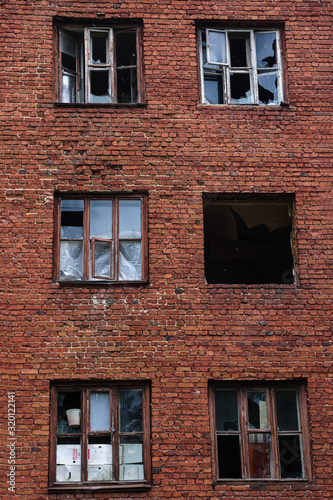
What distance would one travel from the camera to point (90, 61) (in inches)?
558

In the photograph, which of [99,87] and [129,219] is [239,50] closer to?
[99,87]

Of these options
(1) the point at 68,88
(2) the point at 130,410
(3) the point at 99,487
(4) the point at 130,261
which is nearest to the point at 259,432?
(2) the point at 130,410

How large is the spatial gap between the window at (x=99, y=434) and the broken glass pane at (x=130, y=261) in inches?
73.2

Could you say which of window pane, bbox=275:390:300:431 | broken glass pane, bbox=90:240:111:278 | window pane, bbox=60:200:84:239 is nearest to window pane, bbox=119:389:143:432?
broken glass pane, bbox=90:240:111:278

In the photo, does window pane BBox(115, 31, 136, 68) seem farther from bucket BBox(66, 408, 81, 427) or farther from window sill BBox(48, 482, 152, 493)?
window sill BBox(48, 482, 152, 493)

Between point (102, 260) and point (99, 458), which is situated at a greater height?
point (102, 260)

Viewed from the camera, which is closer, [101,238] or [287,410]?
Result: [287,410]

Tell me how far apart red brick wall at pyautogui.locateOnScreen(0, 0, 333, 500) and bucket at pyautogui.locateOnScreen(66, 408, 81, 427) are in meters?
0.39

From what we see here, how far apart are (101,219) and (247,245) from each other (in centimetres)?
418

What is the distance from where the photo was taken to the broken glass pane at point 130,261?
13.1 meters

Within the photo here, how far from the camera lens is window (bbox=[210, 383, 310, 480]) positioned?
12.3 meters

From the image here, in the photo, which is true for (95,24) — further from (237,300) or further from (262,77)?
(237,300)

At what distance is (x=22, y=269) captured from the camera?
42.1 ft

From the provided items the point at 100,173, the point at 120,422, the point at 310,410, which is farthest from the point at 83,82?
the point at 310,410
